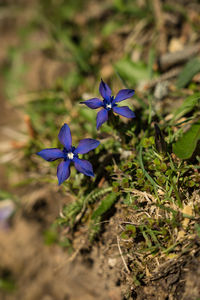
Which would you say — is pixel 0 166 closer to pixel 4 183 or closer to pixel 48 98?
pixel 4 183

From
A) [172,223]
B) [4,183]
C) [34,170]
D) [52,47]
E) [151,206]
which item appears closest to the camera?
[172,223]

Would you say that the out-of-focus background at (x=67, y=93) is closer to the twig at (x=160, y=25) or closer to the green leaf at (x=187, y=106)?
the twig at (x=160, y=25)

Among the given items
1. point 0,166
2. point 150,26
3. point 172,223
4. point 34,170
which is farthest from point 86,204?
point 150,26

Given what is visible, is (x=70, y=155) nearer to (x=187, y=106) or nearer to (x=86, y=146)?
(x=86, y=146)

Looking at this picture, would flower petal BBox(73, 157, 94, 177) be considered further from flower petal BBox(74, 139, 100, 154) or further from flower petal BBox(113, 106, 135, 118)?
flower petal BBox(113, 106, 135, 118)

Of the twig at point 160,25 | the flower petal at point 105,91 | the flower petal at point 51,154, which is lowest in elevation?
the flower petal at point 51,154

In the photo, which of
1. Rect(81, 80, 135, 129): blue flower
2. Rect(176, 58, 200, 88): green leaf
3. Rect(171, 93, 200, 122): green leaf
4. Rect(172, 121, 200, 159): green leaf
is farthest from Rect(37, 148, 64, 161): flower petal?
Rect(176, 58, 200, 88): green leaf

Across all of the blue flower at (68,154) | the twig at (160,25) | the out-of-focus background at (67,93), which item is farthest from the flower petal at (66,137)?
the twig at (160,25)
